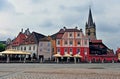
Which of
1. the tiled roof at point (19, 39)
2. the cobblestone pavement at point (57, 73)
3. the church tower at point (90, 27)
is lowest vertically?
the cobblestone pavement at point (57, 73)

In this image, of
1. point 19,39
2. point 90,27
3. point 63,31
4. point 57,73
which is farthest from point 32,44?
point 57,73

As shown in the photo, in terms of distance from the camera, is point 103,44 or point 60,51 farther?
point 103,44

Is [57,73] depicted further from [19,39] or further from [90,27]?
[90,27]

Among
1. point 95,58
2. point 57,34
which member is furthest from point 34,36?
point 95,58

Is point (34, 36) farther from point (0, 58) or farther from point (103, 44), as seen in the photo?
point (103, 44)

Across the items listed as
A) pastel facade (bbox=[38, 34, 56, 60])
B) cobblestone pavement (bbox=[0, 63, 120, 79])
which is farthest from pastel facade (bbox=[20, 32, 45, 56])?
cobblestone pavement (bbox=[0, 63, 120, 79])

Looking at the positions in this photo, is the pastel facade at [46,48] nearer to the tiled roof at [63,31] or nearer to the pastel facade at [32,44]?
the pastel facade at [32,44]

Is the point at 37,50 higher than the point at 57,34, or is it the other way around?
the point at 57,34

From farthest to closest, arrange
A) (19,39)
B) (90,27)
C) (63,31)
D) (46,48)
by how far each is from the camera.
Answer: (90,27) → (19,39) → (63,31) → (46,48)

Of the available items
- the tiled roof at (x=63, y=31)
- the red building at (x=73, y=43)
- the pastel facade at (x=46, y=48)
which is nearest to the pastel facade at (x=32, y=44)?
the pastel facade at (x=46, y=48)

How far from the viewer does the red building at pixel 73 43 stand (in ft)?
220

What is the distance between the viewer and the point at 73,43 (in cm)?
6750

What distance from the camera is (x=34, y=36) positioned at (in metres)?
71.8

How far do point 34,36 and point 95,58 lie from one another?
2019 centimetres
